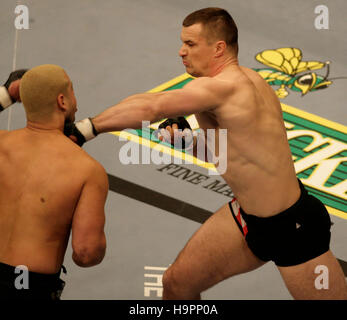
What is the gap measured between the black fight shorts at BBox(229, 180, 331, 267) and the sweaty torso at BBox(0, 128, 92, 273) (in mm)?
1041

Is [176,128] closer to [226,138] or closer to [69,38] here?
[226,138]

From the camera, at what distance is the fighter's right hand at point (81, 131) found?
3.18m

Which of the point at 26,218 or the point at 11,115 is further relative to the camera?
the point at 11,115

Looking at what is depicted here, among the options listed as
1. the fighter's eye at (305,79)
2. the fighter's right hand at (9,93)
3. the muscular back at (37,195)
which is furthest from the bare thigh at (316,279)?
the fighter's eye at (305,79)

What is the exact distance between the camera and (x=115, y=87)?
610 cm

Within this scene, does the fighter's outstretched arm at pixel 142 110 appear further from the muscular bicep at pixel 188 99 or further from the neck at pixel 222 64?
the neck at pixel 222 64

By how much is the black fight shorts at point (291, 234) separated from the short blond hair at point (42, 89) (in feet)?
4.04

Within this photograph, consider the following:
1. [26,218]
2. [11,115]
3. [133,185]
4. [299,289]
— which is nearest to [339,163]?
[133,185]

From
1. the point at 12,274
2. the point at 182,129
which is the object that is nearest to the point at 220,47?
the point at 182,129

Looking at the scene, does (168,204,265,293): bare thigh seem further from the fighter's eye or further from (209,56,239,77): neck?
the fighter's eye

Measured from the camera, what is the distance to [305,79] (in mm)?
6316

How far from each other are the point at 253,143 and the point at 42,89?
1095 millimetres

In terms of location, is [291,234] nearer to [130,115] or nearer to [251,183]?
[251,183]

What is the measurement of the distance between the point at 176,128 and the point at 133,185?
182cm
